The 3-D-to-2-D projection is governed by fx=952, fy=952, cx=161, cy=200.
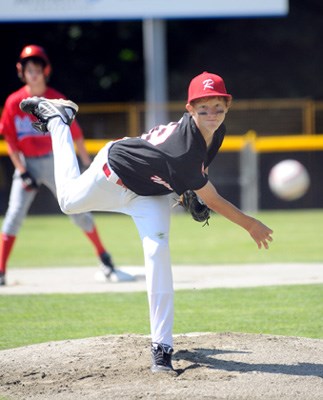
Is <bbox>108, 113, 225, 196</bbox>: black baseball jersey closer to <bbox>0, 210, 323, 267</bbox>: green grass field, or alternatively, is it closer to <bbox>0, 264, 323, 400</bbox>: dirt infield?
<bbox>0, 264, 323, 400</bbox>: dirt infield

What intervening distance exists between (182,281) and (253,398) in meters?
4.46

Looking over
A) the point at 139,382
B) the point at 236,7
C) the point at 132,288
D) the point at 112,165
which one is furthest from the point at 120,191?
the point at 236,7

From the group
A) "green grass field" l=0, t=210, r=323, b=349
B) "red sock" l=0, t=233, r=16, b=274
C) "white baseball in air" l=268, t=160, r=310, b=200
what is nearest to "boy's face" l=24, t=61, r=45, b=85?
"red sock" l=0, t=233, r=16, b=274

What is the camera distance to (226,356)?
18.3ft

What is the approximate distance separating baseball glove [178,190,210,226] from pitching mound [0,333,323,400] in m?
0.84

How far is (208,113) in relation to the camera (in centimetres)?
516

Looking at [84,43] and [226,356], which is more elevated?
[84,43]

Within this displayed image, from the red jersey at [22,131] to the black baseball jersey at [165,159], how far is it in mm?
3592

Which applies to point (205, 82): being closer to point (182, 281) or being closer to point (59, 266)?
point (182, 281)

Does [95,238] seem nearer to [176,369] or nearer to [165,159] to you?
[176,369]

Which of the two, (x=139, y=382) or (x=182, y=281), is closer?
(x=139, y=382)

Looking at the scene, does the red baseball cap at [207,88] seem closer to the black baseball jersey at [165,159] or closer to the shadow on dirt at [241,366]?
the black baseball jersey at [165,159]

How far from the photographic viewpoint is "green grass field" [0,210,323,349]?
6785 millimetres

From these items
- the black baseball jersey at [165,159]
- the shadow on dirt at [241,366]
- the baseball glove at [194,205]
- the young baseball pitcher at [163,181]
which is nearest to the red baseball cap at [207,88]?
the young baseball pitcher at [163,181]
